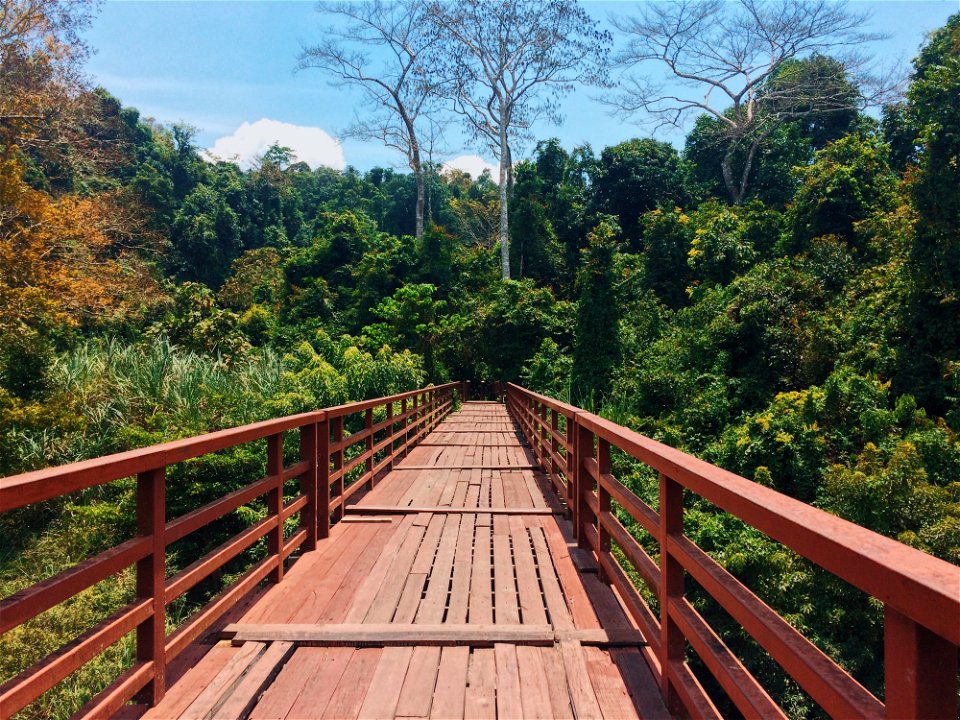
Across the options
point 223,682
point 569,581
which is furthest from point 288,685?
point 569,581

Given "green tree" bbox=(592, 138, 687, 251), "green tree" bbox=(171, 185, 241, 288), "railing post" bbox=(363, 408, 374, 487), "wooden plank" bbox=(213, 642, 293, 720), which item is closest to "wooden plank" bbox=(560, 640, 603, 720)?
"wooden plank" bbox=(213, 642, 293, 720)

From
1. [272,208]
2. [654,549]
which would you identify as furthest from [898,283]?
[272,208]

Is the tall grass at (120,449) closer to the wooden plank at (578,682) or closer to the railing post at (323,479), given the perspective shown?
the railing post at (323,479)

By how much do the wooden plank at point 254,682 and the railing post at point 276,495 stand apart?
0.81 metres

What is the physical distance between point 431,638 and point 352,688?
19.6 inches

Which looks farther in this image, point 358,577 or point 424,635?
point 358,577

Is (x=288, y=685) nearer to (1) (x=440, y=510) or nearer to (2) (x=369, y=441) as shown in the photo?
(1) (x=440, y=510)

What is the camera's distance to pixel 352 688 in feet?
7.65

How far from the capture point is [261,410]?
11016 millimetres

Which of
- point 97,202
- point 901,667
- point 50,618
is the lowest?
point 50,618

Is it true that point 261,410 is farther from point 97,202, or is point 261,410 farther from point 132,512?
point 97,202

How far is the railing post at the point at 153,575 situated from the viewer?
6.98 ft

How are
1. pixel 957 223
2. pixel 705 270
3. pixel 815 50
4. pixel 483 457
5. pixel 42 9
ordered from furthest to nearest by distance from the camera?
pixel 815 50
pixel 705 270
pixel 42 9
pixel 957 223
pixel 483 457

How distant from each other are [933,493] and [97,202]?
23907 millimetres
